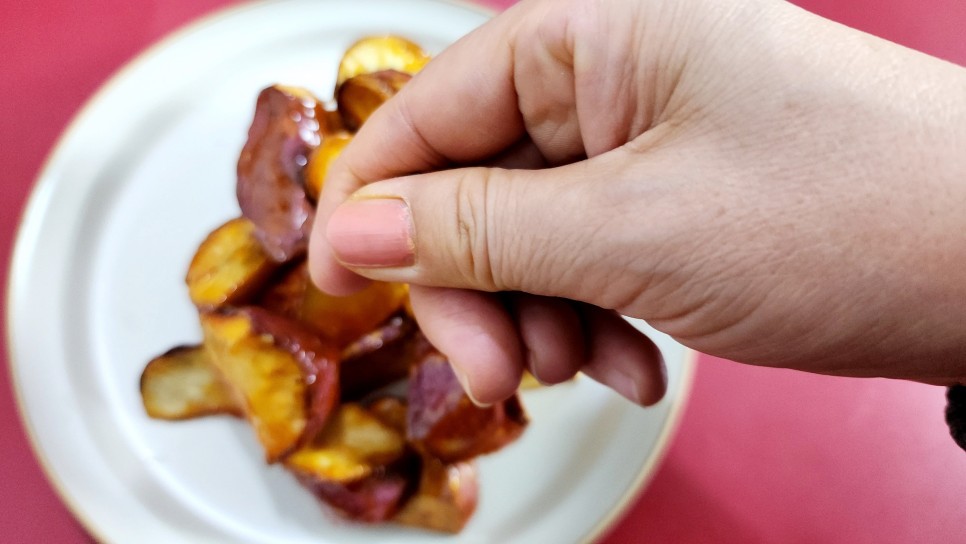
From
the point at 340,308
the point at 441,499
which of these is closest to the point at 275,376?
the point at 340,308

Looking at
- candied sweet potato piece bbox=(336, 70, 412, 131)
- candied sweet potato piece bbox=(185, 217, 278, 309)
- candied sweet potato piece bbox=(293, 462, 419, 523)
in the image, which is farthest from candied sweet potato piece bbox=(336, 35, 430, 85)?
candied sweet potato piece bbox=(293, 462, 419, 523)

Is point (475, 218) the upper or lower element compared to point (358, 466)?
upper

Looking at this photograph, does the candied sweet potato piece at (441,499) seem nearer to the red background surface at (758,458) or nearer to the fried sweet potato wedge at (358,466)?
the fried sweet potato wedge at (358,466)

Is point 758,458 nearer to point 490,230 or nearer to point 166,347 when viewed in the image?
point 490,230

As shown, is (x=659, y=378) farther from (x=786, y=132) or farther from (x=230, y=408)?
(x=230, y=408)

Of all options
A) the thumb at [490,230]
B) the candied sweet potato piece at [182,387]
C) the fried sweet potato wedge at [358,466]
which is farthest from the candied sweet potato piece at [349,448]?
the thumb at [490,230]
